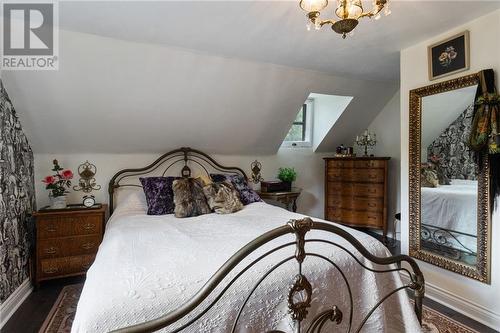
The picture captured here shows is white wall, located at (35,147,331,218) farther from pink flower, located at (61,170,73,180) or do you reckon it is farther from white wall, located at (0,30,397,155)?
pink flower, located at (61,170,73,180)

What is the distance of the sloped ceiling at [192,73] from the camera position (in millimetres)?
2162

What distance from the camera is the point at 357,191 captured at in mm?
4176

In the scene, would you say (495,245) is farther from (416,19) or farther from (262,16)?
(262,16)

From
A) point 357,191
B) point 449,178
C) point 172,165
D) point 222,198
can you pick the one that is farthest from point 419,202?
point 172,165

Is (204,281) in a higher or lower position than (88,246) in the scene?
higher

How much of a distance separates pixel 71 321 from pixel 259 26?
2698mm

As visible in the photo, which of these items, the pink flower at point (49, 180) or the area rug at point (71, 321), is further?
the pink flower at point (49, 180)

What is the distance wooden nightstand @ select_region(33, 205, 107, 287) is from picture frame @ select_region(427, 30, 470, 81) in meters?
3.46

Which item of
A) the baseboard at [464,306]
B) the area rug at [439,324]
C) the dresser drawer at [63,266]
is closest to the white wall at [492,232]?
the baseboard at [464,306]

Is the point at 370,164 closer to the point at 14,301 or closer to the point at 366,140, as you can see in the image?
the point at 366,140

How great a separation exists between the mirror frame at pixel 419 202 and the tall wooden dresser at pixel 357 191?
1.21 meters

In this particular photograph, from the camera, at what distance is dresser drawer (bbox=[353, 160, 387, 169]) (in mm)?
3985

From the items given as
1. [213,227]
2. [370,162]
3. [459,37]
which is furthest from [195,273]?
[370,162]

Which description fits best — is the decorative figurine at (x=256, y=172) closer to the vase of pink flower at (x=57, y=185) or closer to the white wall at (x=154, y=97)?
the white wall at (x=154, y=97)
